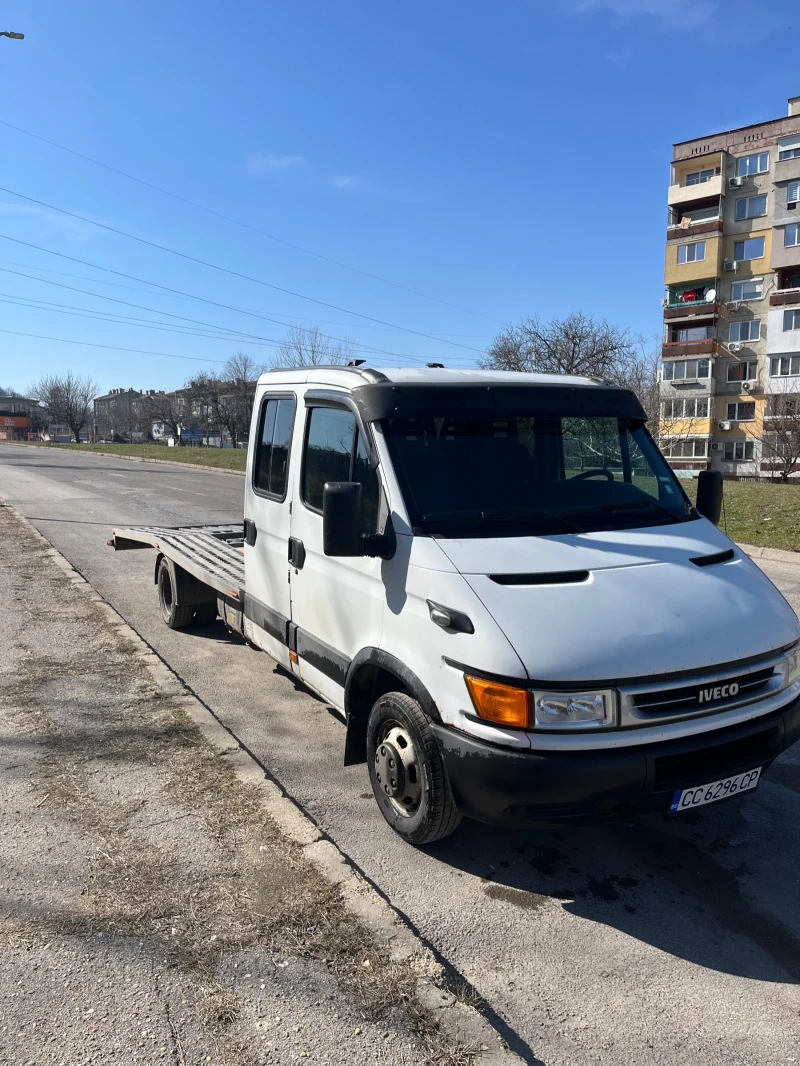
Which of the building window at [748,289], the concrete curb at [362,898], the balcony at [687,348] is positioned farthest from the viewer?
the balcony at [687,348]

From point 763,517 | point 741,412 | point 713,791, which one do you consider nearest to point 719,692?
point 713,791

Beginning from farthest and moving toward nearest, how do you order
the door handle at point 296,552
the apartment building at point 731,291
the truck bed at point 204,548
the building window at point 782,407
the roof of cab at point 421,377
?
the apartment building at point 731,291, the building window at point 782,407, the truck bed at point 204,548, the door handle at point 296,552, the roof of cab at point 421,377

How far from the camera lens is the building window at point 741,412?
55594 millimetres

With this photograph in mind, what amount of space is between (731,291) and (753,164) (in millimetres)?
8664

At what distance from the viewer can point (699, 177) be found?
2254 inches

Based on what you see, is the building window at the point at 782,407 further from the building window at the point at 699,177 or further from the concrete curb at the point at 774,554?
the concrete curb at the point at 774,554

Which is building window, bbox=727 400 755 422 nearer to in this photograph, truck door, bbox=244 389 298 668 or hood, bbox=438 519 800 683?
truck door, bbox=244 389 298 668

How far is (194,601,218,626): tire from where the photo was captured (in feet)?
23.9

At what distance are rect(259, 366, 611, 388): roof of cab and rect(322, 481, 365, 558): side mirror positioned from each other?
77cm

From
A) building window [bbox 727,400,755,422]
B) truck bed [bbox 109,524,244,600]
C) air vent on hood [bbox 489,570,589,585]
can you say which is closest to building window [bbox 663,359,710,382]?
building window [bbox 727,400,755,422]

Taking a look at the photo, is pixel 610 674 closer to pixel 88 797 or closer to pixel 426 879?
pixel 426 879

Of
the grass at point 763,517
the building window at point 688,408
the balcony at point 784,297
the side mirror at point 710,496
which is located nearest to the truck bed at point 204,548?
the side mirror at point 710,496

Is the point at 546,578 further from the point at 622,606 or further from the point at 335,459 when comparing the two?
the point at 335,459

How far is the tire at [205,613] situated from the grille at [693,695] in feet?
16.1
